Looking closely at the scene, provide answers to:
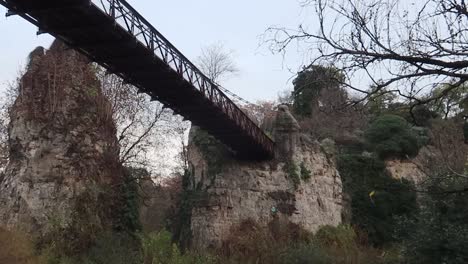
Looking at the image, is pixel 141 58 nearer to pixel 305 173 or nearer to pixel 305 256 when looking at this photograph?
pixel 305 256

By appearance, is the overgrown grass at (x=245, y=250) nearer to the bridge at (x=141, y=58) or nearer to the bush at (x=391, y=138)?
the bridge at (x=141, y=58)

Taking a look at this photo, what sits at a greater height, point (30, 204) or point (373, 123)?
point (373, 123)

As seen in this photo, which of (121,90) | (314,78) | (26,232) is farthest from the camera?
(121,90)

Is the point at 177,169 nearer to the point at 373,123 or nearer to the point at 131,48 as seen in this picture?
the point at 373,123

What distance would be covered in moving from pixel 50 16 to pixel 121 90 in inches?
545

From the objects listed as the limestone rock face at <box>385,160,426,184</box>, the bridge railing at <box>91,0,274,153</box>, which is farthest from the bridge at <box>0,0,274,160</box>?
the limestone rock face at <box>385,160,426,184</box>

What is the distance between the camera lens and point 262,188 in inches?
866

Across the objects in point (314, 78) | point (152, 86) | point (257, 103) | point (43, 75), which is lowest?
point (314, 78)

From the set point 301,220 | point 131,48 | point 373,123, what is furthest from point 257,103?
point 131,48

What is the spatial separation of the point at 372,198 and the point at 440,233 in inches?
394

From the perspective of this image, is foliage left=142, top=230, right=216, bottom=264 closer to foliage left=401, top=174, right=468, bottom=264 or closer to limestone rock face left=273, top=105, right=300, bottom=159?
limestone rock face left=273, top=105, right=300, bottom=159

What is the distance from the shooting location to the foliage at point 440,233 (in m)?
14.6

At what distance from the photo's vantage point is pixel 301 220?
857 inches

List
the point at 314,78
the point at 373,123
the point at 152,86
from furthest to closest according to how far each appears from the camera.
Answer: the point at 373,123 < the point at 152,86 < the point at 314,78
